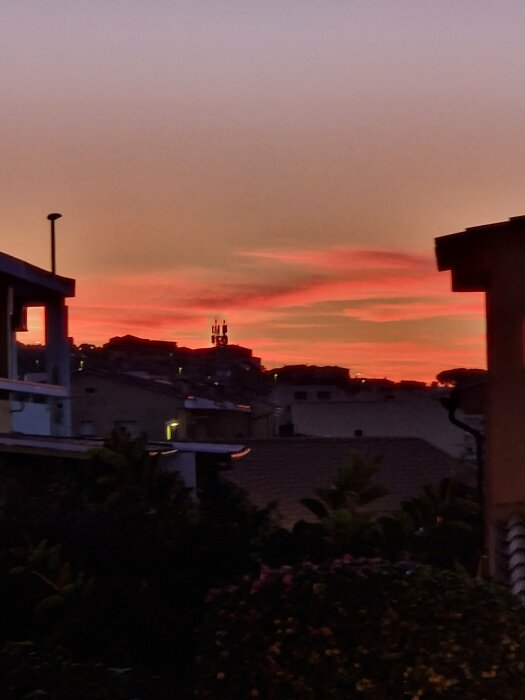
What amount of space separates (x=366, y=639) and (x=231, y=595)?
1415mm

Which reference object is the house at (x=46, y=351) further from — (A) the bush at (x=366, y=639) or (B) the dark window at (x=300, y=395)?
(B) the dark window at (x=300, y=395)

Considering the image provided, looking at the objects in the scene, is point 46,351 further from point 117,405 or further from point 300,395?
point 300,395

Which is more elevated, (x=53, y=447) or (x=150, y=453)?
(x=53, y=447)

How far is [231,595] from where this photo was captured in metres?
10.9

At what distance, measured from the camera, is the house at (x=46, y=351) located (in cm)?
3180

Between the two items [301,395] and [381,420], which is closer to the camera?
[381,420]

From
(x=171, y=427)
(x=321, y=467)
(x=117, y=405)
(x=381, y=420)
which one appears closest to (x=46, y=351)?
(x=321, y=467)

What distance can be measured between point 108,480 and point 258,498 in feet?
101

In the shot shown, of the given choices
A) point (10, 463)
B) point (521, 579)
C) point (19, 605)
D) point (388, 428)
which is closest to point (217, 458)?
point (10, 463)

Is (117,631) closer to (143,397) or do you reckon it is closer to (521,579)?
(521,579)

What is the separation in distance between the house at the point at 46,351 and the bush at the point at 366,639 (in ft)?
67.4

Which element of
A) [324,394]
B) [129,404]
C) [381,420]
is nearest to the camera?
[129,404]

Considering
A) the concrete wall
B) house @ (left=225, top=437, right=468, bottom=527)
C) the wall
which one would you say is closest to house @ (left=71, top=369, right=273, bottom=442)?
the concrete wall

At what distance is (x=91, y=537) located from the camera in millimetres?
16062
